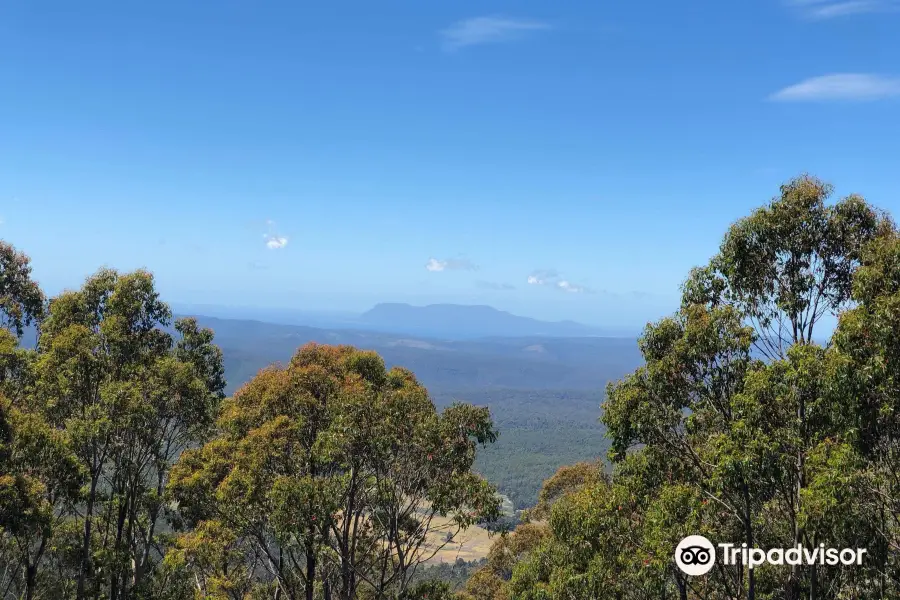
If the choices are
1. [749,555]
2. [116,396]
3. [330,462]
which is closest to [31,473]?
[116,396]

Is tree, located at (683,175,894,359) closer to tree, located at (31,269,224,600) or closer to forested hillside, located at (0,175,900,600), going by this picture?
forested hillside, located at (0,175,900,600)

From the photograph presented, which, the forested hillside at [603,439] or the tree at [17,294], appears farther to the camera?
the tree at [17,294]

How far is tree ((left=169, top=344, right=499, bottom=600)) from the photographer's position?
14484 millimetres

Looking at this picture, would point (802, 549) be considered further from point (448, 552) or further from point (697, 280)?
point (448, 552)

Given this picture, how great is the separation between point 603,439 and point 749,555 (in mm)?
3896

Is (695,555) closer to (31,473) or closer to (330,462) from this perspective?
(330,462)

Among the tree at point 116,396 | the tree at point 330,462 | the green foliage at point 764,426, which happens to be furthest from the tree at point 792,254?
the tree at point 116,396

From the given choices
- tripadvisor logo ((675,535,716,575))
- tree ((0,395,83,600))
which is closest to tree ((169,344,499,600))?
tree ((0,395,83,600))

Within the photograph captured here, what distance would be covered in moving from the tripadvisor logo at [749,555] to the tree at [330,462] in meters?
4.68

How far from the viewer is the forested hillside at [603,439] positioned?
1040 cm

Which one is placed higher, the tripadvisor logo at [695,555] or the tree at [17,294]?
the tree at [17,294]

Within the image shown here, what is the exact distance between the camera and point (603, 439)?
1430 cm

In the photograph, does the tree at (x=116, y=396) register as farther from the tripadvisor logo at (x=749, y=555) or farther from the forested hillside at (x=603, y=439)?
the tripadvisor logo at (x=749, y=555)

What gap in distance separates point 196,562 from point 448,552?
5282 inches
